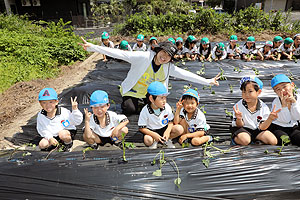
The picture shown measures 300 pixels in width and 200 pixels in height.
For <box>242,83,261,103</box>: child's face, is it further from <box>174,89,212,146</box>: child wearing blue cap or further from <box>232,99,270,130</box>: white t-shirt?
<box>174,89,212,146</box>: child wearing blue cap

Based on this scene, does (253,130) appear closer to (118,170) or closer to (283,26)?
(118,170)

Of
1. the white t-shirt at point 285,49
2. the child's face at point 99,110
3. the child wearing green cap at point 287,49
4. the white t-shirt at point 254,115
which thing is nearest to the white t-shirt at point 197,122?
the white t-shirt at point 254,115

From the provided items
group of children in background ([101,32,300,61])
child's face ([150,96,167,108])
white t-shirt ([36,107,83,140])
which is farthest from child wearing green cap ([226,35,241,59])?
white t-shirt ([36,107,83,140])

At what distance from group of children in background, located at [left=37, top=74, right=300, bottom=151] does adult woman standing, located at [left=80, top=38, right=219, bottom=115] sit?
63 centimetres

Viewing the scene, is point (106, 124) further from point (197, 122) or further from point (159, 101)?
point (197, 122)

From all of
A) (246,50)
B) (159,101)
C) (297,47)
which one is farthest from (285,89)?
(297,47)

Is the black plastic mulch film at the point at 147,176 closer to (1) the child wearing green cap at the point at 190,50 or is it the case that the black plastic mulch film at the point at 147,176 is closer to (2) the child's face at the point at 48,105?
(2) the child's face at the point at 48,105

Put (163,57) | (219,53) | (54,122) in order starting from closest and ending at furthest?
(54,122)
(163,57)
(219,53)

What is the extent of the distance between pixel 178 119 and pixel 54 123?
5.85 feet

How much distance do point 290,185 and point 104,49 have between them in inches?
113

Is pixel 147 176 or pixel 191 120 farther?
pixel 191 120

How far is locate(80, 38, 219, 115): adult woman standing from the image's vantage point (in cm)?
324

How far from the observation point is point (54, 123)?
9.67ft

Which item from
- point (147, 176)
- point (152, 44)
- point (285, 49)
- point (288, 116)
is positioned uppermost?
point (152, 44)
